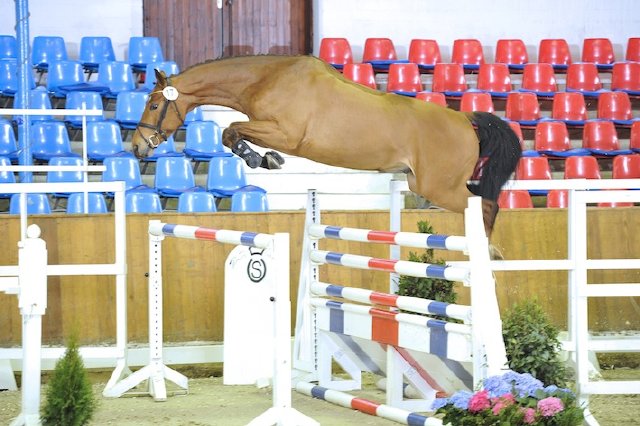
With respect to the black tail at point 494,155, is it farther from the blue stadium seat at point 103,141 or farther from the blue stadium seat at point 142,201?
the blue stadium seat at point 103,141

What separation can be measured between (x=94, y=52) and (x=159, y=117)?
464 centimetres

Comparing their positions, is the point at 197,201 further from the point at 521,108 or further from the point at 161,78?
the point at 521,108

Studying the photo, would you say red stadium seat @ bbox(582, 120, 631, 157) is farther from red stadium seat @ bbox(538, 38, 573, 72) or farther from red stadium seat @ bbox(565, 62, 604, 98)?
red stadium seat @ bbox(538, 38, 573, 72)

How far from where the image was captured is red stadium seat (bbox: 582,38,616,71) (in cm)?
1116

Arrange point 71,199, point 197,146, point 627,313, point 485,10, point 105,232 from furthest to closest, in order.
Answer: point 485,10 → point 197,146 → point 71,199 → point 627,313 → point 105,232

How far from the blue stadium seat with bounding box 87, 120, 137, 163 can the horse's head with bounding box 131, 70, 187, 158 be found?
2.98m

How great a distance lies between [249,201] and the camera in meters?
8.10

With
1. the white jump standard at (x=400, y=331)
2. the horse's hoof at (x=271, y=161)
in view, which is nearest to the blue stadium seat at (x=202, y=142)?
the white jump standard at (x=400, y=331)

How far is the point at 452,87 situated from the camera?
408 inches

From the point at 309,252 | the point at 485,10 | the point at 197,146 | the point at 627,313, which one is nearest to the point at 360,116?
the point at 309,252

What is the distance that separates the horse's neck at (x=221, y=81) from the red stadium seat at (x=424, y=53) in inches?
205

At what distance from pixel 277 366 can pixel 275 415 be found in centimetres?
21

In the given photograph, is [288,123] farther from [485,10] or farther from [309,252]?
[485,10]

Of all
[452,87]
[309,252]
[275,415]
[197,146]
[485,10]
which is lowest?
[275,415]
